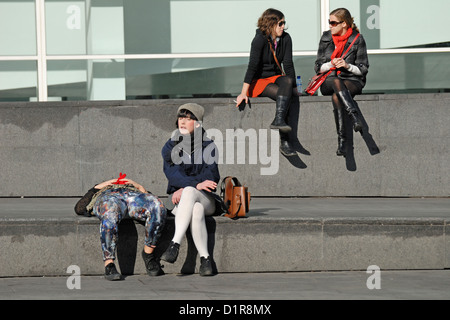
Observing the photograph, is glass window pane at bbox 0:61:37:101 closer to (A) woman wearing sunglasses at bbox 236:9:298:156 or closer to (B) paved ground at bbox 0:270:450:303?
(A) woman wearing sunglasses at bbox 236:9:298:156

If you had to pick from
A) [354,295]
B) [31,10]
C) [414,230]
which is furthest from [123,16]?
[354,295]

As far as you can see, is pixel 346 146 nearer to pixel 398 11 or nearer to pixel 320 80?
pixel 320 80

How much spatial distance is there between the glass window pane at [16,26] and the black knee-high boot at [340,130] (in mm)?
4535

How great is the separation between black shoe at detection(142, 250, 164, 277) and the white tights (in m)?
0.26

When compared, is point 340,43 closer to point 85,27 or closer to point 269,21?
point 269,21

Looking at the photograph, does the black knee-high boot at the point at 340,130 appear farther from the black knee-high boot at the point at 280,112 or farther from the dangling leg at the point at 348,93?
the black knee-high boot at the point at 280,112

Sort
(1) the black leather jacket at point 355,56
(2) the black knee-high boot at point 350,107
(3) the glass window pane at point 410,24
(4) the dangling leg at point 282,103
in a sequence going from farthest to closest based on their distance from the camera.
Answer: (3) the glass window pane at point 410,24, (1) the black leather jacket at point 355,56, (4) the dangling leg at point 282,103, (2) the black knee-high boot at point 350,107

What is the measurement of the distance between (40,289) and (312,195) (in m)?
4.27

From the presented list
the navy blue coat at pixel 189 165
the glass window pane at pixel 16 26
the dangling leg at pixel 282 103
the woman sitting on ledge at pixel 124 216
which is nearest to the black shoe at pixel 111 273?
the woman sitting on ledge at pixel 124 216

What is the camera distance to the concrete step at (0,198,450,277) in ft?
25.4

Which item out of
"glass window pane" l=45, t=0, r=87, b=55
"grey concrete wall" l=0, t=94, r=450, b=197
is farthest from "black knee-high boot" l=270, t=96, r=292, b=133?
"glass window pane" l=45, t=0, r=87, b=55

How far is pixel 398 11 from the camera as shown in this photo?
12.3 m

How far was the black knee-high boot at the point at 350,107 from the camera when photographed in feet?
32.5

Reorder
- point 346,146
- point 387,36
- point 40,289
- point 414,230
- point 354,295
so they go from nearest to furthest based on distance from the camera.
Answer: point 354,295 → point 40,289 → point 414,230 → point 346,146 → point 387,36
